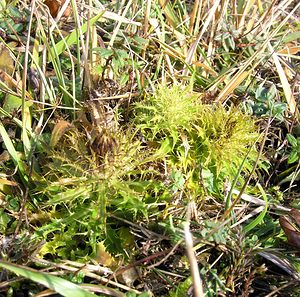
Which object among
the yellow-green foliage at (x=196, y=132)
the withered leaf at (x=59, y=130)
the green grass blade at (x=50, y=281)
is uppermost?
the yellow-green foliage at (x=196, y=132)

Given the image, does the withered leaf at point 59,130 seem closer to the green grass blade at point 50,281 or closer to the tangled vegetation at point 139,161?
the tangled vegetation at point 139,161

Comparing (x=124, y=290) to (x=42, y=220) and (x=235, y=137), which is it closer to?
(x=42, y=220)

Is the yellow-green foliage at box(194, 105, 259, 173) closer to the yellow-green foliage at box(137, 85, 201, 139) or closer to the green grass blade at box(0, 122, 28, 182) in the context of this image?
the yellow-green foliage at box(137, 85, 201, 139)

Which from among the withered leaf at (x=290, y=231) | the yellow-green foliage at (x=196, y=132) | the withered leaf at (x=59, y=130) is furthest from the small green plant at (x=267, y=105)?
the withered leaf at (x=59, y=130)

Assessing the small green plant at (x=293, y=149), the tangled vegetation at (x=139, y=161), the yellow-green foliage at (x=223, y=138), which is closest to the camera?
the tangled vegetation at (x=139, y=161)

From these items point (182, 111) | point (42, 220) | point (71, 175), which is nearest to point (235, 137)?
point (182, 111)

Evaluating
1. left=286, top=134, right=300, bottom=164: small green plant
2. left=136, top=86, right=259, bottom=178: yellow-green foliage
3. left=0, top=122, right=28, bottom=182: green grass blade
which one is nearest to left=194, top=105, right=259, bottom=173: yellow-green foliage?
left=136, top=86, right=259, bottom=178: yellow-green foliage

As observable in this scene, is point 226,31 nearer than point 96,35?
No

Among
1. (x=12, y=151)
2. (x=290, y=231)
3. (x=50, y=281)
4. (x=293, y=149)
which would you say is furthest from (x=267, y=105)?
(x=50, y=281)

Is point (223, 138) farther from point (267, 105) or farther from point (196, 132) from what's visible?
point (267, 105)
